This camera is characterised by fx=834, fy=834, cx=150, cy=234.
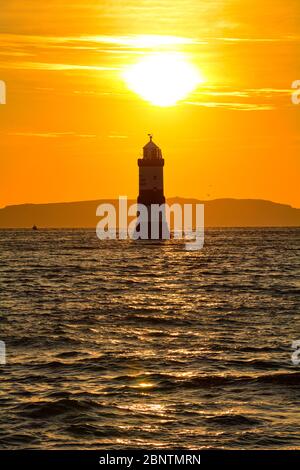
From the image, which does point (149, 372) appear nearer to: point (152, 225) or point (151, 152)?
point (151, 152)

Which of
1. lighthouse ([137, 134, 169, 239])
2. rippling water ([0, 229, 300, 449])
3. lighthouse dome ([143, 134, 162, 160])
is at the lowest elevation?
rippling water ([0, 229, 300, 449])

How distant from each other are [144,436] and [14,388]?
402 cm

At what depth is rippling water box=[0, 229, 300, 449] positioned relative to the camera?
13359 mm

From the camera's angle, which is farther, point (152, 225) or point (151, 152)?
point (152, 225)

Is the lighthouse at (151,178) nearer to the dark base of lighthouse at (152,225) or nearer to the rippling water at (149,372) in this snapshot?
the dark base of lighthouse at (152,225)

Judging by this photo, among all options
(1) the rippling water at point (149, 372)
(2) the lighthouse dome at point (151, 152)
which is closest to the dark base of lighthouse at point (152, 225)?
(2) the lighthouse dome at point (151, 152)

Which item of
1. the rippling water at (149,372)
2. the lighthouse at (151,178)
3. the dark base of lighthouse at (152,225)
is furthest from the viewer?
the dark base of lighthouse at (152,225)

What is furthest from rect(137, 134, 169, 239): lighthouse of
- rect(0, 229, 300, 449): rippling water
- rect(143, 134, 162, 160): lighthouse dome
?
rect(0, 229, 300, 449): rippling water

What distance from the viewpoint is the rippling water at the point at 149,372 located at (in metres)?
13.4

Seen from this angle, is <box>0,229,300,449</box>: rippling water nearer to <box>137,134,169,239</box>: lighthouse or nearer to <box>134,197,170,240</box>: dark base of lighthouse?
<box>137,134,169,239</box>: lighthouse

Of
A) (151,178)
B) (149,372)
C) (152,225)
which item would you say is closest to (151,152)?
(151,178)

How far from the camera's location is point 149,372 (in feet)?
57.8

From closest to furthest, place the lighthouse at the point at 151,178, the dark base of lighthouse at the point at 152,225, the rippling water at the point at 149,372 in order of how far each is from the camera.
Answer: the rippling water at the point at 149,372, the lighthouse at the point at 151,178, the dark base of lighthouse at the point at 152,225

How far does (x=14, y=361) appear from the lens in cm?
1905
